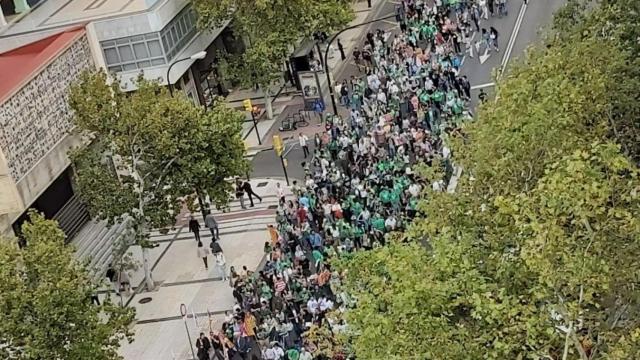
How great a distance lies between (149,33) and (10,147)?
12576mm

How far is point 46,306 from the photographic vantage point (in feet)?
80.6

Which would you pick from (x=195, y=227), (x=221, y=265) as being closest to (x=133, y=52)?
(x=195, y=227)

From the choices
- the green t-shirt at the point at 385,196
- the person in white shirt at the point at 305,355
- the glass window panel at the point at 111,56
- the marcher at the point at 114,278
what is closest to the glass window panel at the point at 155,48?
the glass window panel at the point at 111,56

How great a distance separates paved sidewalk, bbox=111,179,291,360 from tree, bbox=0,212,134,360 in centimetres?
556

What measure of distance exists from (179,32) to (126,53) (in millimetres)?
2610

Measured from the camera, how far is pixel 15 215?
33688mm

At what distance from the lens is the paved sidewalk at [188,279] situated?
31.8 meters

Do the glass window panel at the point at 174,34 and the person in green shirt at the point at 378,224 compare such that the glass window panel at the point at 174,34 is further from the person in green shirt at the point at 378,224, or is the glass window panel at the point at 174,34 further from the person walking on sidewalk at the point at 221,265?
the person in green shirt at the point at 378,224

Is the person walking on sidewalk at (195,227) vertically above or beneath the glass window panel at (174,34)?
beneath

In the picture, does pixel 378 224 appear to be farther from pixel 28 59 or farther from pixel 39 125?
pixel 28 59

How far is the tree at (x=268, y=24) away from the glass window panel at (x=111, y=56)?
371 cm

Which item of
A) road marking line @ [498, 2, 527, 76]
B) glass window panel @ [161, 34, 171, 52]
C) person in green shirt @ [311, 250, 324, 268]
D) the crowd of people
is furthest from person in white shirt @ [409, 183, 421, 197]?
glass window panel @ [161, 34, 171, 52]

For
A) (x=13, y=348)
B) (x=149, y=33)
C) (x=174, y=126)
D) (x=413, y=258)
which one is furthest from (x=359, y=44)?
(x=413, y=258)

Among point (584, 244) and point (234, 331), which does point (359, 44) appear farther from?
point (584, 244)
